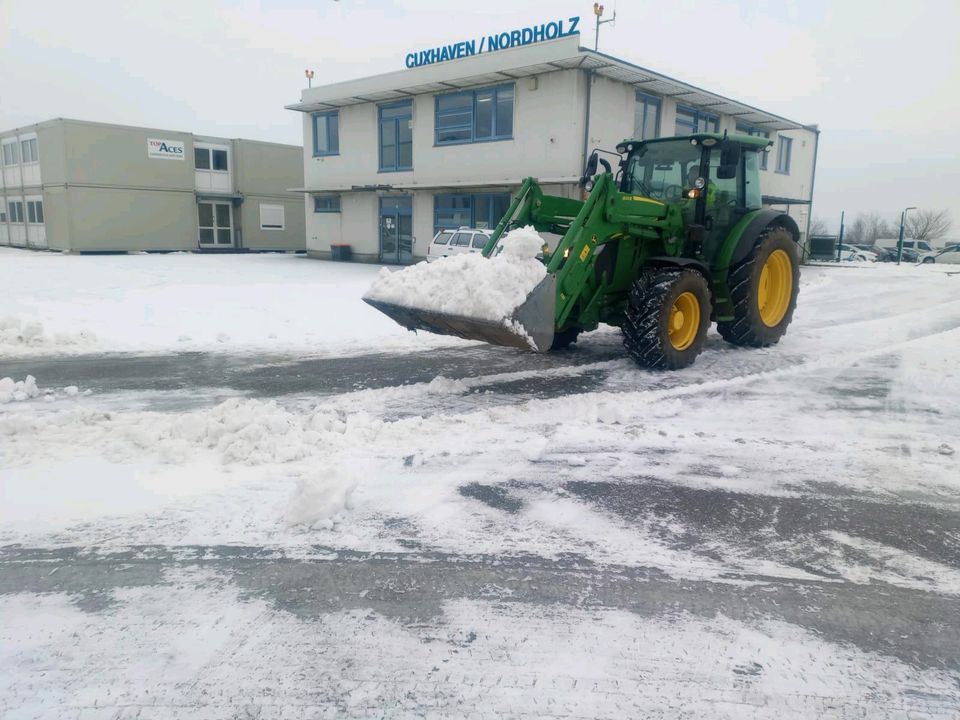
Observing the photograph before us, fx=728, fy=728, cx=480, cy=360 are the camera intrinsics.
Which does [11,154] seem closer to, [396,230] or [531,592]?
[396,230]

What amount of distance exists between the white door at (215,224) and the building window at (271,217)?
1.43 meters

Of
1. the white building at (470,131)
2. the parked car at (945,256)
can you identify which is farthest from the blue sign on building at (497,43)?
the parked car at (945,256)

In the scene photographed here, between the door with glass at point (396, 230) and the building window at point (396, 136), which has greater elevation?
the building window at point (396, 136)

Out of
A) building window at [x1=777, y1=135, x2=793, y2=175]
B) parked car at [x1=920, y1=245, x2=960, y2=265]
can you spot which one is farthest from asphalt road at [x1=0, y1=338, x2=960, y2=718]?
parked car at [x1=920, y1=245, x2=960, y2=265]

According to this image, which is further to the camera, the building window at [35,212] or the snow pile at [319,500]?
the building window at [35,212]

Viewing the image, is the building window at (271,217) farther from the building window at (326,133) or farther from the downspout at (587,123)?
the downspout at (587,123)

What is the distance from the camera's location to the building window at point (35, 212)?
107 feet

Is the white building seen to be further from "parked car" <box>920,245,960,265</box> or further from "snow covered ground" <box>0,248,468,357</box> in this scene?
"parked car" <box>920,245,960,265</box>

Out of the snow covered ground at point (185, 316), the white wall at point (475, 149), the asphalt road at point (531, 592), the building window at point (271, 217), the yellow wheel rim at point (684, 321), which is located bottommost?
the asphalt road at point (531, 592)

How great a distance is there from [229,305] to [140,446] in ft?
25.8

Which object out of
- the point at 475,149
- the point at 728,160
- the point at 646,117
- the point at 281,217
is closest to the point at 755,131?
the point at 646,117

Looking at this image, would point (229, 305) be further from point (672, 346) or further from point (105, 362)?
point (672, 346)

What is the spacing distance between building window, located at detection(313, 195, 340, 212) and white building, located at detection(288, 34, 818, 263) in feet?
0.15

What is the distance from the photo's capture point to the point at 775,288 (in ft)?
33.4
